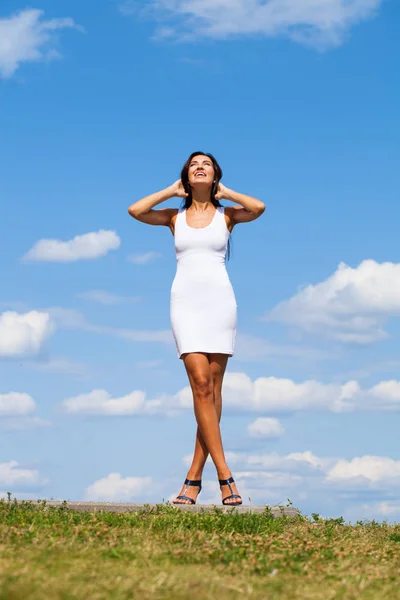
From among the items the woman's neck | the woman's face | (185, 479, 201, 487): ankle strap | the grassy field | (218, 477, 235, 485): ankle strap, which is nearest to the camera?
the grassy field

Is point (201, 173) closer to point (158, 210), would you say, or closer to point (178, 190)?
point (178, 190)

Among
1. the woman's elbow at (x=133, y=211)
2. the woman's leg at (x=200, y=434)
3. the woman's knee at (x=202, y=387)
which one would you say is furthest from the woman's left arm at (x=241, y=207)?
the woman's knee at (x=202, y=387)

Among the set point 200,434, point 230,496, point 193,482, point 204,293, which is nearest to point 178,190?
point 204,293

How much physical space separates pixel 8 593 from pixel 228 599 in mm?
1329

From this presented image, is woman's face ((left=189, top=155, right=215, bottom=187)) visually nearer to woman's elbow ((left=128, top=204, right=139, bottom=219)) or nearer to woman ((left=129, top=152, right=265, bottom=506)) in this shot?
woman ((left=129, top=152, right=265, bottom=506))

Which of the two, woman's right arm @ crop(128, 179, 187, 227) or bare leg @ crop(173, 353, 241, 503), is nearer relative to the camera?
bare leg @ crop(173, 353, 241, 503)

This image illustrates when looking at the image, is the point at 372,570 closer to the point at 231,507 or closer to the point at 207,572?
the point at 207,572

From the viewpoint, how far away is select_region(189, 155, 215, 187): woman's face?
1005 centimetres

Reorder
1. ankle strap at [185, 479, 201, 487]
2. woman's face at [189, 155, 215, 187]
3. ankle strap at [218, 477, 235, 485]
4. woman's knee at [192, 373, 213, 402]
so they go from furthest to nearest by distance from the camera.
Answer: woman's face at [189, 155, 215, 187]
ankle strap at [185, 479, 201, 487]
ankle strap at [218, 477, 235, 485]
woman's knee at [192, 373, 213, 402]

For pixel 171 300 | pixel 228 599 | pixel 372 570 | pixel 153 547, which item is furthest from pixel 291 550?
pixel 171 300

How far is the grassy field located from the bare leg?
1.06 meters

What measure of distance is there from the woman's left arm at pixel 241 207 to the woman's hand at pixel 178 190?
425 mm

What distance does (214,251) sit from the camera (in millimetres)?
9852

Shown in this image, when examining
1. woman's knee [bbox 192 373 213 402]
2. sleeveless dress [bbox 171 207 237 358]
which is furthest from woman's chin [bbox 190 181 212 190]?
woman's knee [bbox 192 373 213 402]
